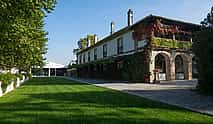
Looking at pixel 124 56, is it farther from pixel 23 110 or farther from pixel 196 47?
pixel 23 110

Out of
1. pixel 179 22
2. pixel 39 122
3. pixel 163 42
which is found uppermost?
pixel 179 22

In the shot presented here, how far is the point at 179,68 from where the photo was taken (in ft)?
114

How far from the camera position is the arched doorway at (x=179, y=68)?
109 ft

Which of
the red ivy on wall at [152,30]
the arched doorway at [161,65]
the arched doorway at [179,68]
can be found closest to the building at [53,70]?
the arched doorway at [179,68]

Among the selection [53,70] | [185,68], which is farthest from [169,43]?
[53,70]

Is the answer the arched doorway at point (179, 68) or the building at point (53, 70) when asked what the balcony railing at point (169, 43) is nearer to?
the arched doorway at point (179, 68)

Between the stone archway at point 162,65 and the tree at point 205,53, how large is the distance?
607 inches

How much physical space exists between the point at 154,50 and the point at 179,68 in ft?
20.7

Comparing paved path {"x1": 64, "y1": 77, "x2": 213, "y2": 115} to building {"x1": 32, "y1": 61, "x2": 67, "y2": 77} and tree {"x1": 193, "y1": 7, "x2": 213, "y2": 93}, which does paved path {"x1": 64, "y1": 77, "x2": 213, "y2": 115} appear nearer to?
tree {"x1": 193, "y1": 7, "x2": 213, "y2": 93}

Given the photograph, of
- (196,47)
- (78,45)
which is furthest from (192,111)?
(78,45)

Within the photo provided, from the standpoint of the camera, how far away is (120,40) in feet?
123

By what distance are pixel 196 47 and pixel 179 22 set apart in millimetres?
18625

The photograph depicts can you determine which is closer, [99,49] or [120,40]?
[120,40]

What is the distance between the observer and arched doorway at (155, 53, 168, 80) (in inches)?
1239
